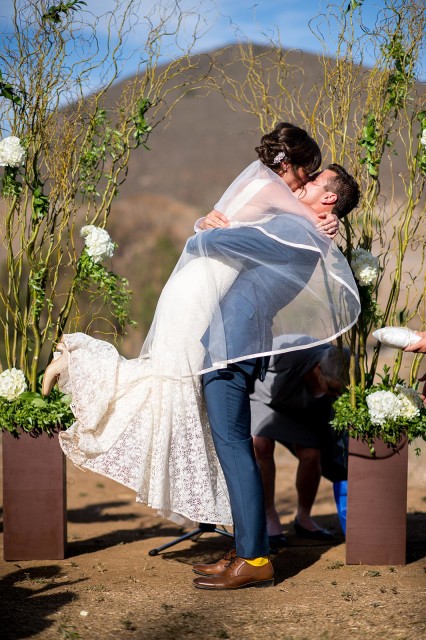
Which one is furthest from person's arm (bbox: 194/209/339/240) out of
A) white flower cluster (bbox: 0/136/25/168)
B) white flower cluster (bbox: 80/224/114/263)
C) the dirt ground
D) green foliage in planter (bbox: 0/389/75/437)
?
the dirt ground

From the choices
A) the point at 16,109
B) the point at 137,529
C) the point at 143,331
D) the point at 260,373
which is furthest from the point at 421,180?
the point at 143,331

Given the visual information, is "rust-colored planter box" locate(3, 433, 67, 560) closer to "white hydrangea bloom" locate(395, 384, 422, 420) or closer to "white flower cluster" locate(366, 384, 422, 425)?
"white flower cluster" locate(366, 384, 422, 425)

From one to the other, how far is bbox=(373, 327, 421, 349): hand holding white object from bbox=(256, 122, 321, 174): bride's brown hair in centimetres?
83

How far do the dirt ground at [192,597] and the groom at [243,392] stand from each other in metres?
0.13

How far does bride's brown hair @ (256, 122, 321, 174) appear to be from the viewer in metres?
3.75

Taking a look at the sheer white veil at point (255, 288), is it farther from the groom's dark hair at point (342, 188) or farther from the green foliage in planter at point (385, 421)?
the green foliage in planter at point (385, 421)

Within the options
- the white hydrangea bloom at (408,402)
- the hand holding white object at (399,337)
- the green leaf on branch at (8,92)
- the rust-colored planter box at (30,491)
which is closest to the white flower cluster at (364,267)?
the hand holding white object at (399,337)

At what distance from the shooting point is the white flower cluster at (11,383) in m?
4.09

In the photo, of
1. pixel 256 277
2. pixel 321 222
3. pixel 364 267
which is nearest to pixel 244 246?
pixel 256 277

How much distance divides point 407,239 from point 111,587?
2.18 metres

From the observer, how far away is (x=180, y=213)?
18.9 meters

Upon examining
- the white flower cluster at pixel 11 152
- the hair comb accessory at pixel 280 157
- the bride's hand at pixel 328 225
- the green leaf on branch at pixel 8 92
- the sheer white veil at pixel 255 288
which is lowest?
the sheer white veil at pixel 255 288

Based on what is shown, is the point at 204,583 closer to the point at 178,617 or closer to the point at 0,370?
the point at 178,617

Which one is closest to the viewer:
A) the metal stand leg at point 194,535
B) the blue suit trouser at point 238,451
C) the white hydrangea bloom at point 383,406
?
the blue suit trouser at point 238,451
